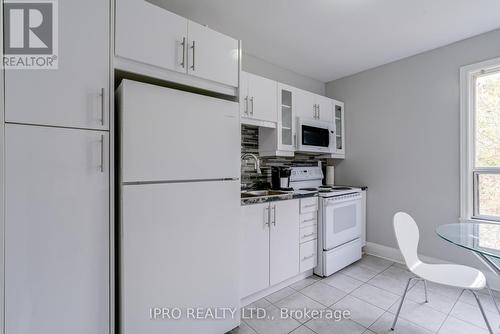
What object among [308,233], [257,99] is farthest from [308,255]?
[257,99]

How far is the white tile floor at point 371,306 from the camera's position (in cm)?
177

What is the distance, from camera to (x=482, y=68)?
93.7 inches

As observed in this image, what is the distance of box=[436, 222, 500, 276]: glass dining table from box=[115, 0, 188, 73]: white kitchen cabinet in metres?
2.14

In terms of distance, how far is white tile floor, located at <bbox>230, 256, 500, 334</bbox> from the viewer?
5.80 ft

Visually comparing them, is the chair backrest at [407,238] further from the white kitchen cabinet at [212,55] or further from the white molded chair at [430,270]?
the white kitchen cabinet at [212,55]

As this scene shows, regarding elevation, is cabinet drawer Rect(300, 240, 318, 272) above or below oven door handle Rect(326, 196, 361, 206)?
below

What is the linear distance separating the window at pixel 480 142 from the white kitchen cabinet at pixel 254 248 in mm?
2243

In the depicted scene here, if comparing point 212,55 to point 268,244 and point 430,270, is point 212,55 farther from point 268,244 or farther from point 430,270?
point 430,270

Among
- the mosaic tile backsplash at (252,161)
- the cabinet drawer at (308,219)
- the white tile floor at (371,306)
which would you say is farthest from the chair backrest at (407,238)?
the mosaic tile backsplash at (252,161)

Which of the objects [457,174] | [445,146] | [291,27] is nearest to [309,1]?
[291,27]
